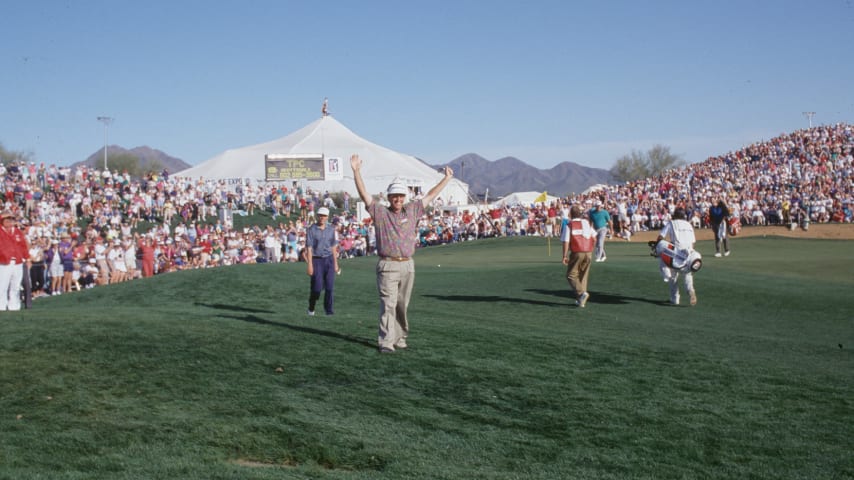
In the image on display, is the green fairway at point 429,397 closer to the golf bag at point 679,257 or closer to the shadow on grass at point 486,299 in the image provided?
the golf bag at point 679,257

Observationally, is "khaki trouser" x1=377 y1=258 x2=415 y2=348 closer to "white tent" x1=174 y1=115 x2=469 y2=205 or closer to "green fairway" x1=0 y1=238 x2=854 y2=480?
"green fairway" x1=0 y1=238 x2=854 y2=480

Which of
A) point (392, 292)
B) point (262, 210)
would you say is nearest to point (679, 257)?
point (392, 292)

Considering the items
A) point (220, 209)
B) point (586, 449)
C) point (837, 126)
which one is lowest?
point (586, 449)

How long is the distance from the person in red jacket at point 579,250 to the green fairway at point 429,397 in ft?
4.28

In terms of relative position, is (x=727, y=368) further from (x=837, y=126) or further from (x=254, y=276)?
(x=837, y=126)

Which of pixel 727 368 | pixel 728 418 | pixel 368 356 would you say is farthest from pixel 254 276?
pixel 728 418

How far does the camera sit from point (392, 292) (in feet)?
27.9

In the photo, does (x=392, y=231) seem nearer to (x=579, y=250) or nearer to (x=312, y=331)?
(x=312, y=331)

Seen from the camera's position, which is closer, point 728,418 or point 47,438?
point 47,438

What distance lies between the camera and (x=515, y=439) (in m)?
6.19

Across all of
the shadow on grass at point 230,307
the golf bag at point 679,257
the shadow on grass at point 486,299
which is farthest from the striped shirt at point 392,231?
the golf bag at point 679,257

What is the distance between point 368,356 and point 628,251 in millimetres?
21443

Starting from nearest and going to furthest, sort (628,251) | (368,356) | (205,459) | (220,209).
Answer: (205,459), (368,356), (628,251), (220,209)

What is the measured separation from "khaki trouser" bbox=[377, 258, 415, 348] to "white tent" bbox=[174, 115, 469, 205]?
186ft
